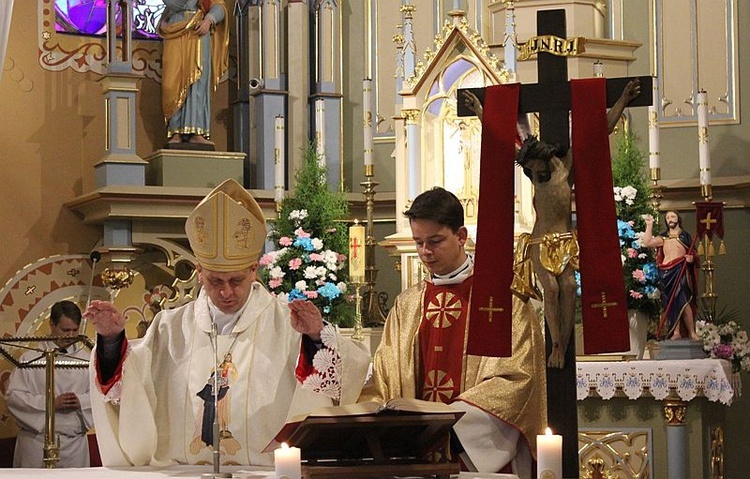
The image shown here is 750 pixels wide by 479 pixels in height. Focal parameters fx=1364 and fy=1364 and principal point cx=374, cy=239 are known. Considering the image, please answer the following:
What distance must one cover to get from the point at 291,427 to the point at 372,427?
274 mm

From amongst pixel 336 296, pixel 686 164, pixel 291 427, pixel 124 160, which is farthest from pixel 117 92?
pixel 291 427

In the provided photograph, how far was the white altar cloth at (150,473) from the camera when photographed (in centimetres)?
426

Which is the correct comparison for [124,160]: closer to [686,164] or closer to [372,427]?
[686,164]

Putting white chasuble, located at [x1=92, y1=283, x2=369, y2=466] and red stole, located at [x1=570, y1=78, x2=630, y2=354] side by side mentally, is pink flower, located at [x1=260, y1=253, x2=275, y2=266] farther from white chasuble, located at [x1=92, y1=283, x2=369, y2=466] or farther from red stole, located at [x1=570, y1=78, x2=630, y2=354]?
red stole, located at [x1=570, y1=78, x2=630, y2=354]

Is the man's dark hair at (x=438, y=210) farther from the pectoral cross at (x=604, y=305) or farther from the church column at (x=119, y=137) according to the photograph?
the church column at (x=119, y=137)

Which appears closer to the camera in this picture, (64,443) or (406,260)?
(64,443)

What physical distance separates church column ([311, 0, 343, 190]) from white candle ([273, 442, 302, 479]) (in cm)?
730

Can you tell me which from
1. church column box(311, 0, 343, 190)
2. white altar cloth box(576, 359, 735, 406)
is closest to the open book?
white altar cloth box(576, 359, 735, 406)

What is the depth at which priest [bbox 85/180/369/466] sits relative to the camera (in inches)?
184

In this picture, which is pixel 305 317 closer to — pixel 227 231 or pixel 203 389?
pixel 227 231

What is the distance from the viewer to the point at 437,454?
4094 millimetres

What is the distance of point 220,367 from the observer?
16.3ft

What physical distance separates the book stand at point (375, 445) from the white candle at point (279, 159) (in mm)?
5973

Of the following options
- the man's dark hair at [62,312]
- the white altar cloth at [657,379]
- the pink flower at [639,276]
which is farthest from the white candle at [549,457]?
the man's dark hair at [62,312]
